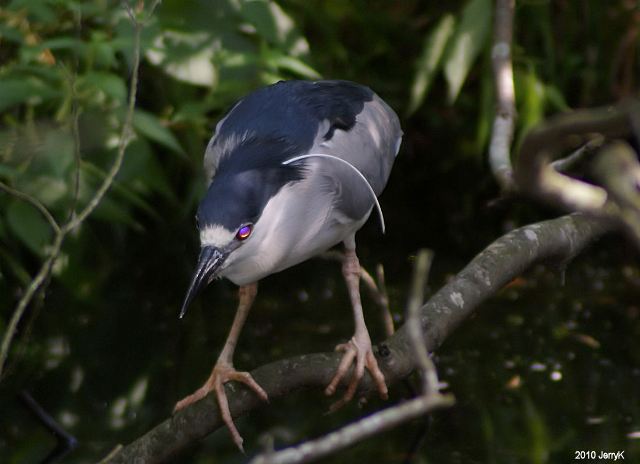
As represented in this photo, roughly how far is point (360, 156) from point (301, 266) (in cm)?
158

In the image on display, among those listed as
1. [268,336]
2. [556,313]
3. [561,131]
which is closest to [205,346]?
[268,336]

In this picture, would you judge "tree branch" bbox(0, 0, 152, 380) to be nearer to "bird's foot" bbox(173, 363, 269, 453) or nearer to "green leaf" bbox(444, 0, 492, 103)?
"bird's foot" bbox(173, 363, 269, 453)

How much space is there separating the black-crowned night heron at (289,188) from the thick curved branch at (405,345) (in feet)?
0.08

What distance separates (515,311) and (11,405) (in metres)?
1.35

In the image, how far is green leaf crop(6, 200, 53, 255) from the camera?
2.37m

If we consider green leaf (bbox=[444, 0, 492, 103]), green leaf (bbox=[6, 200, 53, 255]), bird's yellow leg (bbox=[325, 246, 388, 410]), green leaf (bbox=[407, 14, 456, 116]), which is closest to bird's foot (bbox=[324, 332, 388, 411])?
bird's yellow leg (bbox=[325, 246, 388, 410])

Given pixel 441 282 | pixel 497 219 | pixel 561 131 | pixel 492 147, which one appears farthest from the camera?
pixel 497 219

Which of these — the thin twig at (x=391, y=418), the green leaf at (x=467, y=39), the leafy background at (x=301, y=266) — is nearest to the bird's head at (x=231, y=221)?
the leafy background at (x=301, y=266)

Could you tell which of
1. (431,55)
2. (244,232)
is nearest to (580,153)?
(244,232)

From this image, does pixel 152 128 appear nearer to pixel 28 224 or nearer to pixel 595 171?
pixel 28 224

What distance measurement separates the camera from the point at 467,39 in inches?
109

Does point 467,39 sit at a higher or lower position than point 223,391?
lower

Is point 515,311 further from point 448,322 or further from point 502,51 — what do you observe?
point 448,322

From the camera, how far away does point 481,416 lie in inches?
92.2
